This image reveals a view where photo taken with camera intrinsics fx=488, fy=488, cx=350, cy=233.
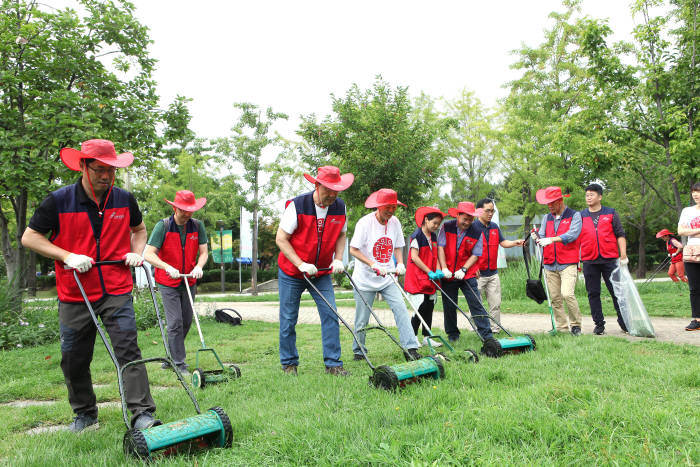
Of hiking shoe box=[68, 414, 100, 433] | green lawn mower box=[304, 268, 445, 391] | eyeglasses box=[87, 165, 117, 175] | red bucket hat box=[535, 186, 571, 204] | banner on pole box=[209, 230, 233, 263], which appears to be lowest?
hiking shoe box=[68, 414, 100, 433]

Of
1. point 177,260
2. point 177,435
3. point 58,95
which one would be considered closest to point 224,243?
point 58,95

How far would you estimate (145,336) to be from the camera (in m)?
8.98

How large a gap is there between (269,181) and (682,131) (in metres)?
16.3

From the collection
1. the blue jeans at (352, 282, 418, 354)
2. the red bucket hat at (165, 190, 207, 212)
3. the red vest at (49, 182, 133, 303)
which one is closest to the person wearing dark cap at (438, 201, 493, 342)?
the blue jeans at (352, 282, 418, 354)

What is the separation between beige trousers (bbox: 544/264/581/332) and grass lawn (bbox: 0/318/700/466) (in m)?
1.65

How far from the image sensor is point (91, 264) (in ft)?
11.4

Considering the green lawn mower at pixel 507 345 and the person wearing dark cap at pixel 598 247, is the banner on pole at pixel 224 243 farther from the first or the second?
the green lawn mower at pixel 507 345

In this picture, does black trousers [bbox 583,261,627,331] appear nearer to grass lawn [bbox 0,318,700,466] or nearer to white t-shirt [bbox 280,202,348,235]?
grass lawn [bbox 0,318,700,466]

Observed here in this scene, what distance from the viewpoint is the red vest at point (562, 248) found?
7.20 metres

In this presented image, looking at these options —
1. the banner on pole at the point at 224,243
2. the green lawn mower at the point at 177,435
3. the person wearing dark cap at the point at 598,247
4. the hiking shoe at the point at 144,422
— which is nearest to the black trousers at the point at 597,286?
the person wearing dark cap at the point at 598,247

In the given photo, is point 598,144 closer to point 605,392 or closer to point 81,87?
point 605,392

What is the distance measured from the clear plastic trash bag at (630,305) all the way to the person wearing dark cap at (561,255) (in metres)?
0.56

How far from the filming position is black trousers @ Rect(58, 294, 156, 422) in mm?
3537

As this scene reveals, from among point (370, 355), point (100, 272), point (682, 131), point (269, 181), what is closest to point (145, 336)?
point (370, 355)
